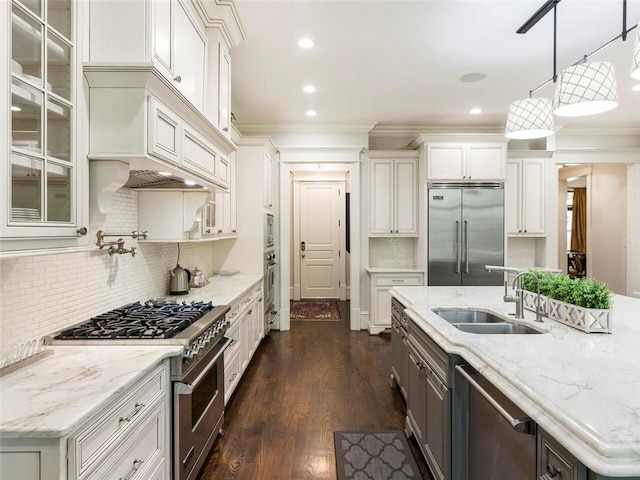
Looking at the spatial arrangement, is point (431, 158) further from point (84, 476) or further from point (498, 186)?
point (84, 476)

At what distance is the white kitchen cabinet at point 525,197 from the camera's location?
4902 mm

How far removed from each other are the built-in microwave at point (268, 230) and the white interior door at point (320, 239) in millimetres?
2362

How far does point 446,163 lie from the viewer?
4613 millimetres

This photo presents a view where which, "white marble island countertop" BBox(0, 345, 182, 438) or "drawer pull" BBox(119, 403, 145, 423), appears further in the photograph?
"drawer pull" BBox(119, 403, 145, 423)

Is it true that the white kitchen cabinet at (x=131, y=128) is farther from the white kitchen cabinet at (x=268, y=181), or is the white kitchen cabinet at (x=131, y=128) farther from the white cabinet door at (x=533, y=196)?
the white cabinet door at (x=533, y=196)

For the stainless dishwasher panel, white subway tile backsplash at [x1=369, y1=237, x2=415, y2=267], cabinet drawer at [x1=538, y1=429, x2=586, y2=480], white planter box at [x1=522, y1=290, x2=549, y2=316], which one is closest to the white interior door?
white subway tile backsplash at [x1=369, y1=237, x2=415, y2=267]

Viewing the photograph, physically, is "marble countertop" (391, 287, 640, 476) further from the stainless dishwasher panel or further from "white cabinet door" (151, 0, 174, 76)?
"white cabinet door" (151, 0, 174, 76)

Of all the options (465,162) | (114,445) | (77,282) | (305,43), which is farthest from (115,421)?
(465,162)

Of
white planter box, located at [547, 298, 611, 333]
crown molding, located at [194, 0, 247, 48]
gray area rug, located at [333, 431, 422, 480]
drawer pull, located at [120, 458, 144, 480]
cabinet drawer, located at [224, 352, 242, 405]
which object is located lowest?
gray area rug, located at [333, 431, 422, 480]

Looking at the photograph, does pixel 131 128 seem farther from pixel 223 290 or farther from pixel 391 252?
pixel 391 252

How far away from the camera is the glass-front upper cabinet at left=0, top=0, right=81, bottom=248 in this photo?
111 centimetres

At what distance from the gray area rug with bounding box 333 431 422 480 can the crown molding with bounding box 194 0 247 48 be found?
296 centimetres

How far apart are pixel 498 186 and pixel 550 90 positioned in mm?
1212

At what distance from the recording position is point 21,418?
99cm
